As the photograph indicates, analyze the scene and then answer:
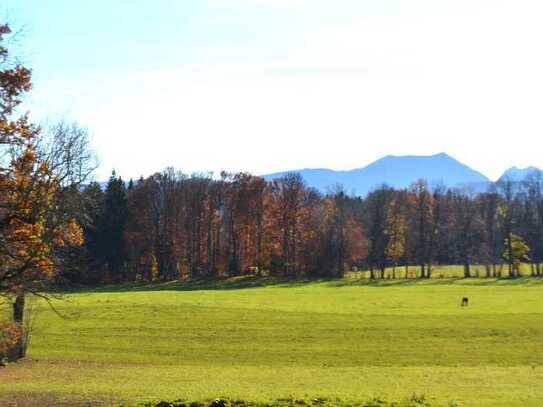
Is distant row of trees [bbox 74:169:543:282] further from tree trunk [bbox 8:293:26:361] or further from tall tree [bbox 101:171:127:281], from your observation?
tree trunk [bbox 8:293:26:361]

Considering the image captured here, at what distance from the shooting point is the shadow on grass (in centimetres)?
9138

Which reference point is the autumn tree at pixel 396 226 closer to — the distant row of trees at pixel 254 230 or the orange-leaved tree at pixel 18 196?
the distant row of trees at pixel 254 230

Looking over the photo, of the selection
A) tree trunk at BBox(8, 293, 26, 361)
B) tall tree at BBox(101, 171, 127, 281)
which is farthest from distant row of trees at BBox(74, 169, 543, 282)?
tree trunk at BBox(8, 293, 26, 361)

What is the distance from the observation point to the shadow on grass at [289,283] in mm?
91375

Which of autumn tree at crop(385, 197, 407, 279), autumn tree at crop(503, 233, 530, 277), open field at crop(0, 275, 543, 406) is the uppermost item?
autumn tree at crop(385, 197, 407, 279)

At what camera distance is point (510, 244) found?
114188 millimetres

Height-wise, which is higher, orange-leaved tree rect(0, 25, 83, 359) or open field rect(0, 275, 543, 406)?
orange-leaved tree rect(0, 25, 83, 359)

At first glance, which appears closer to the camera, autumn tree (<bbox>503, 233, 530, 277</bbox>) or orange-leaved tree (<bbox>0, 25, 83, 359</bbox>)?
orange-leaved tree (<bbox>0, 25, 83, 359</bbox>)

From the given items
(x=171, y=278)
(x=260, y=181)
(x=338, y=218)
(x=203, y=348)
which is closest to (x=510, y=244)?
(x=338, y=218)

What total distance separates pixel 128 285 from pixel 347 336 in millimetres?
62224

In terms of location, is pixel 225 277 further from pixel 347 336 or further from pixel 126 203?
pixel 347 336

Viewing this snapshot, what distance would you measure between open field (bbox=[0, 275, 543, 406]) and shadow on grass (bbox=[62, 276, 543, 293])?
92.6ft

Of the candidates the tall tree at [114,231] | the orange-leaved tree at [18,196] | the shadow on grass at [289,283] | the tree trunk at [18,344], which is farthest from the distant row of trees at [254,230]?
the orange-leaved tree at [18,196]

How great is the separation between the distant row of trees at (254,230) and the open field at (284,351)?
142 ft
